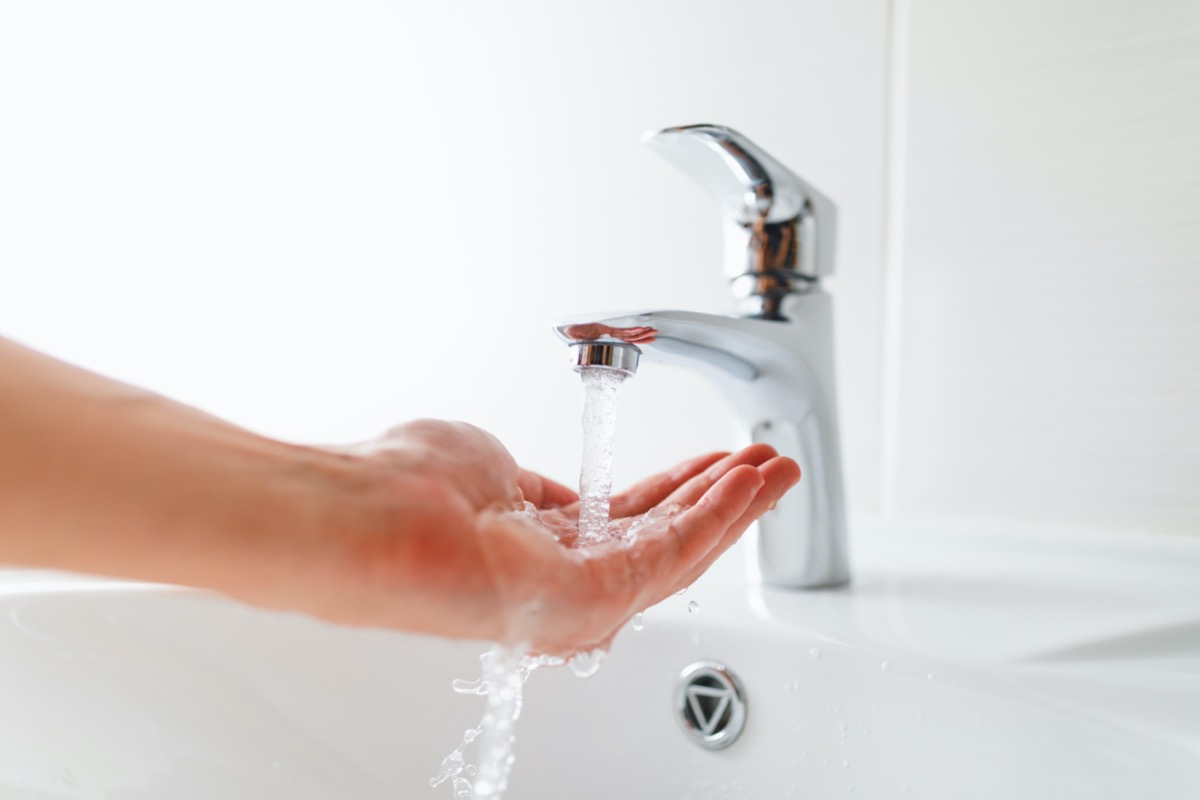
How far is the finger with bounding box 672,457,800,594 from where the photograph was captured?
43 cm

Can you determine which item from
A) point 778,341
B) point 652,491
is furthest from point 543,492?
point 778,341

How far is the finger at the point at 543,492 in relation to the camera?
506 mm

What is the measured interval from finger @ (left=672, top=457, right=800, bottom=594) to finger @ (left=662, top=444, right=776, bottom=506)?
0.08 feet

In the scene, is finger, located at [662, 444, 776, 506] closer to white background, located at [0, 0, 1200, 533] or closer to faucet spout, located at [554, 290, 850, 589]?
faucet spout, located at [554, 290, 850, 589]

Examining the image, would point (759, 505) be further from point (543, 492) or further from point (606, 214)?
point (606, 214)

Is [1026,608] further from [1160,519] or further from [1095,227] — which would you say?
[1095,227]

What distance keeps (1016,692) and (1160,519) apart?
0.24 m

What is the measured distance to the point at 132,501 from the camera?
1.02ft

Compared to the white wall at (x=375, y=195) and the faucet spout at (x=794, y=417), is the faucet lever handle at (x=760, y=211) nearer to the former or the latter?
the faucet spout at (x=794, y=417)

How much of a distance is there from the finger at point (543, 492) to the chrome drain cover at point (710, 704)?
119 mm

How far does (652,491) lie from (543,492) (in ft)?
0.21

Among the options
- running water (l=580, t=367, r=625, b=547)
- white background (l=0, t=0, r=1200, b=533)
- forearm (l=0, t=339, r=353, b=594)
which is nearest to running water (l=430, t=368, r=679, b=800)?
running water (l=580, t=367, r=625, b=547)

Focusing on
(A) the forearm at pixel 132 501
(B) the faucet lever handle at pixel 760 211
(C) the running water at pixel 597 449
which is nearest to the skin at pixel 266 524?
(A) the forearm at pixel 132 501

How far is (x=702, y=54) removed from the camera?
2.46 ft
